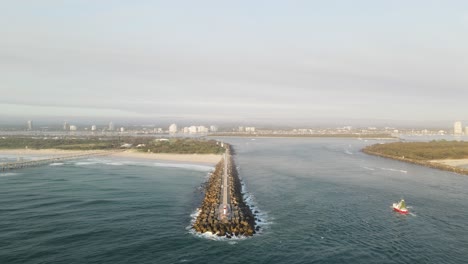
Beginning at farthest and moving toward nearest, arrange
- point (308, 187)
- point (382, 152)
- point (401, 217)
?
point (382, 152) → point (308, 187) → point (401, 217)

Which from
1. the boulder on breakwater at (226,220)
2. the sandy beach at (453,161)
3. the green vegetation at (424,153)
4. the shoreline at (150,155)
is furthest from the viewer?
the green vegetation at (424,153)

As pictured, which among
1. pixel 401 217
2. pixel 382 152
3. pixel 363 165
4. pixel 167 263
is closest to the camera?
pixel 167 263

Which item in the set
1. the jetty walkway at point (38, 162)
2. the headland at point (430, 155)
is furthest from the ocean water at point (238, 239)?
the headland at point (430, 155)

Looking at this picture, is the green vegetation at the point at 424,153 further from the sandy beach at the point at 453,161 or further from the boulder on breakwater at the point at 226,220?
the boulder on breakwater at the point at 226,220

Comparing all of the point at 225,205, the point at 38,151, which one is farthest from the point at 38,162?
the point at 225,205

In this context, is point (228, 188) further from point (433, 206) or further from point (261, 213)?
point (433, 206)

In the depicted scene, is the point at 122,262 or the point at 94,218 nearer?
the point at 122,262

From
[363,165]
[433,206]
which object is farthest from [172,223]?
[363,165]

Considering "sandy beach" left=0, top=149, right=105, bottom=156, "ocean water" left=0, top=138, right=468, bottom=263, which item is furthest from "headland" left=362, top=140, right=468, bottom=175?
"sandy beach" left=0, top=149, right=105, bottom=156
